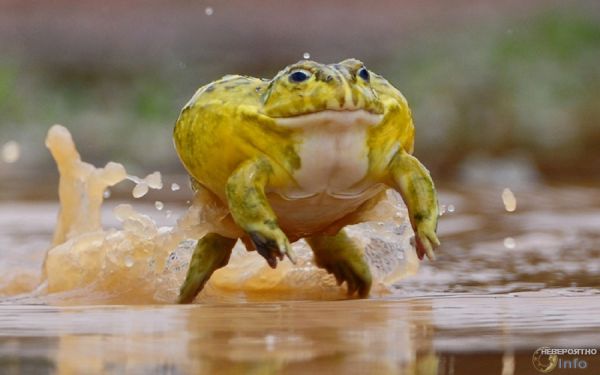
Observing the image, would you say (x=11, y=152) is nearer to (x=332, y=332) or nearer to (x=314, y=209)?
(x=314, y=209)

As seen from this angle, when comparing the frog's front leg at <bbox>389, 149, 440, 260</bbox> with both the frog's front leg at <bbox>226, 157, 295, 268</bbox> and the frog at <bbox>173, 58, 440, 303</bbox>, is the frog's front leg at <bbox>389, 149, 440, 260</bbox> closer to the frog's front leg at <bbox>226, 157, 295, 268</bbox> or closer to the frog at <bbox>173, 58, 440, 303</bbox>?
the frog at <bbox>173, 58, 440, 303</bbox>

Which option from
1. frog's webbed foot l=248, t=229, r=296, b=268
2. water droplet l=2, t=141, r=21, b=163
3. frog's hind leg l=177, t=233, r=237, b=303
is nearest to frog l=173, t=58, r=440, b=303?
frog's webbed foot l=248, t=229, r=296, b=268

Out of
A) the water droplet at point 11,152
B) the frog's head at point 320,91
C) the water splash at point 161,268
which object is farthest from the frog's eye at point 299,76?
the water droplet at point 11,152

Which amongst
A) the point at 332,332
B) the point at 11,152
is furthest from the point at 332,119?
the point at 11,152

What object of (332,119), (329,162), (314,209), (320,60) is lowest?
(320,60)

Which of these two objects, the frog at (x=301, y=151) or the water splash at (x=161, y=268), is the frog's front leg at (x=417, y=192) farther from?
the water splash at (x=161, y=268)

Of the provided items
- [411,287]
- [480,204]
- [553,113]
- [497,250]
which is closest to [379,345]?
[411,287]

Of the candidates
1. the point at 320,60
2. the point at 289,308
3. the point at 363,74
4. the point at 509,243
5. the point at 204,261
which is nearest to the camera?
the point at 289,308
